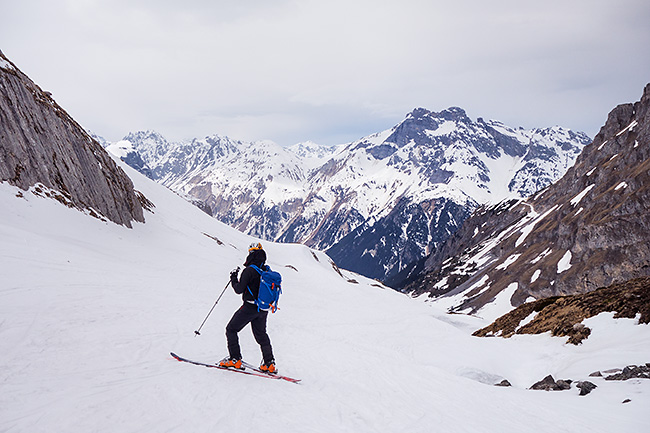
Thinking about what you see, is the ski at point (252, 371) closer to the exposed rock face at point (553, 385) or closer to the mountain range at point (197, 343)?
the mountain range at point (197, 343)

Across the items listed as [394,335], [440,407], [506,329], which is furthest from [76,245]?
[506,329]

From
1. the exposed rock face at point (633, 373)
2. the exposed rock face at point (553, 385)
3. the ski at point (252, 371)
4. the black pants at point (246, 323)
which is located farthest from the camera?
the exposed rock face at point (553, 385)

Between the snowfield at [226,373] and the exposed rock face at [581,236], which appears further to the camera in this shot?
the exposed rock face at [581,236]

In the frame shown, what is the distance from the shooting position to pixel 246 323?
10211 mm

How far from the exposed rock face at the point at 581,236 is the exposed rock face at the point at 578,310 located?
76.0 m

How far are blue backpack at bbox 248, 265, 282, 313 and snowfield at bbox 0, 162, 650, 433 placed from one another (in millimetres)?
1998

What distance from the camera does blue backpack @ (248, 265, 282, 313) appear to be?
996cm

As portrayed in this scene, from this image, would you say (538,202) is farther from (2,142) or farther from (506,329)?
(2,142)

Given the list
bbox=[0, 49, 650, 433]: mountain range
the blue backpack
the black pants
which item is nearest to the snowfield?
bbox=[0, 49, 650, 433]: mountain range

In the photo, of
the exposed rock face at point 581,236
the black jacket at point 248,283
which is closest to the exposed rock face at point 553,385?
the black jacket at point 248,283

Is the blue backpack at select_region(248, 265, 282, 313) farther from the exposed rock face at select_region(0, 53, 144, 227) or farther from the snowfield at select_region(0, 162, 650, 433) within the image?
the exposed rock face at select_region(0, 53, 144, 227)

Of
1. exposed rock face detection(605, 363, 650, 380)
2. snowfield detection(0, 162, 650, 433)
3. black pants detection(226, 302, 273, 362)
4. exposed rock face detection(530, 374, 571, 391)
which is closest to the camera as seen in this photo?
snowfield detection(0, 162, 650, 433)

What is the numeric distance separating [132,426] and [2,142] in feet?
99.3

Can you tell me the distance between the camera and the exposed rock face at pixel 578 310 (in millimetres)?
17938
